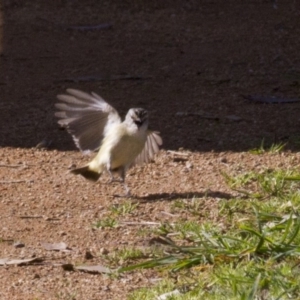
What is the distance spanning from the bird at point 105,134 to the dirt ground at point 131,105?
17cm

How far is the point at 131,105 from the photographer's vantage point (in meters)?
9.12

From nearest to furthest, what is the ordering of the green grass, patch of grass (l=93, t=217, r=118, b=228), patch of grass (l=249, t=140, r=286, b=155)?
the green grass, patch of grass (l=93, t=217, r=118, b=228), patch of grass (l=249, t=140, r=286, b=155)

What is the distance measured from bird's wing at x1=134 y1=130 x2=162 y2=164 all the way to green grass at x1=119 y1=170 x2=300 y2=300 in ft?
2.32

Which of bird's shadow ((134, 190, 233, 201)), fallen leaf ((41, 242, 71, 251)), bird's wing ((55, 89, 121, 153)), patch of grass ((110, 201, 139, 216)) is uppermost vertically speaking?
bird's wing ((55, 89, 121, 153))

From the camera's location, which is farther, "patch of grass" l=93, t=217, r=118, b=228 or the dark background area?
the dark background area

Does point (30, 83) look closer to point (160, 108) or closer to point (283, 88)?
point (160, 108)

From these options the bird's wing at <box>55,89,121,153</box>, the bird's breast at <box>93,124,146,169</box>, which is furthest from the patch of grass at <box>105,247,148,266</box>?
the bird's wing at <box>55,89,121,153</box>

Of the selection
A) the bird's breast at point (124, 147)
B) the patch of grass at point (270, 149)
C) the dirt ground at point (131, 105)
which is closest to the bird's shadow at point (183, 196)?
the dirt ground at point (131, 105)

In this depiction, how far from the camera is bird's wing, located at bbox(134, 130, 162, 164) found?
296 inches

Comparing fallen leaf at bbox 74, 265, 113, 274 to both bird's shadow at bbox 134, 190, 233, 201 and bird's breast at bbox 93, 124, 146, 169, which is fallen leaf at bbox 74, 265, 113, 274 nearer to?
bird's shadow at bbox 134, 190, 233, 201

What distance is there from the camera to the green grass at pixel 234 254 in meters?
5.24

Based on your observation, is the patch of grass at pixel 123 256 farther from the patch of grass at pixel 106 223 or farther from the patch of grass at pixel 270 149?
the patch of grass at pixel 270 149

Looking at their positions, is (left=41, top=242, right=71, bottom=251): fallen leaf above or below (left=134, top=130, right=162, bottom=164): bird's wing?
below

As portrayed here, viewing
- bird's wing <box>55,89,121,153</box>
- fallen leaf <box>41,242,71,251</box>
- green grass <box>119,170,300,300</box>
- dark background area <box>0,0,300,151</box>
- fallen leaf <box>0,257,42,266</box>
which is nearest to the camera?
green grass <box>119,170,300,300</box>
